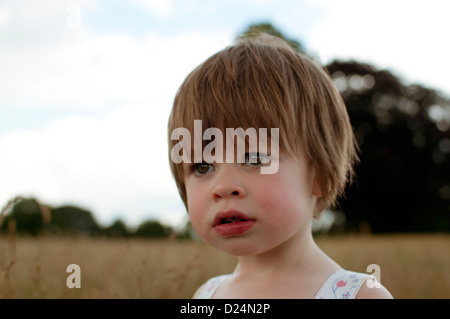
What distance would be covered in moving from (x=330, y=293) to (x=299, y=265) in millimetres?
154

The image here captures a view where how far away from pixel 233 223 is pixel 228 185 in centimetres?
13

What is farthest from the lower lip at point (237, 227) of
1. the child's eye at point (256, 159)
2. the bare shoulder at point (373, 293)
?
the bare shoulder at point (373, 293)

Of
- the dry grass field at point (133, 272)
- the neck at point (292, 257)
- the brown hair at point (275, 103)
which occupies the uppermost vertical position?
the brown hair at point (275, 103)

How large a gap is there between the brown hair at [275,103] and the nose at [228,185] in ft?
0.55

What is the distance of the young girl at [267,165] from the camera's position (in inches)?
60.9

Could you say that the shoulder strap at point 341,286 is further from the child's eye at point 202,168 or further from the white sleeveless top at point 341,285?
the child's eye at point 202,168

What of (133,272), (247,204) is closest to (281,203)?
(247,204)

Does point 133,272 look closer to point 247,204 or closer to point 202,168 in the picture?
point 202,168

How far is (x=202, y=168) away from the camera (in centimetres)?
167

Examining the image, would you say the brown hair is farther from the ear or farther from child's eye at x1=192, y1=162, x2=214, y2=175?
child's eye at x1=192, y1=162, x2=214, y2=175

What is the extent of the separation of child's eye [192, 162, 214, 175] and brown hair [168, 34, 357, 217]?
14 centimetres

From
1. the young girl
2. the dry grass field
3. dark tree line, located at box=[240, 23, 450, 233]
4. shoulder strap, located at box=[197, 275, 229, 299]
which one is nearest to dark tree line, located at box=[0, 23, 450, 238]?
dark tree line, located at box=[240, 23, 450, 233]

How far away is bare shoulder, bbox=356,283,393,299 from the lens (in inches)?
62.7
